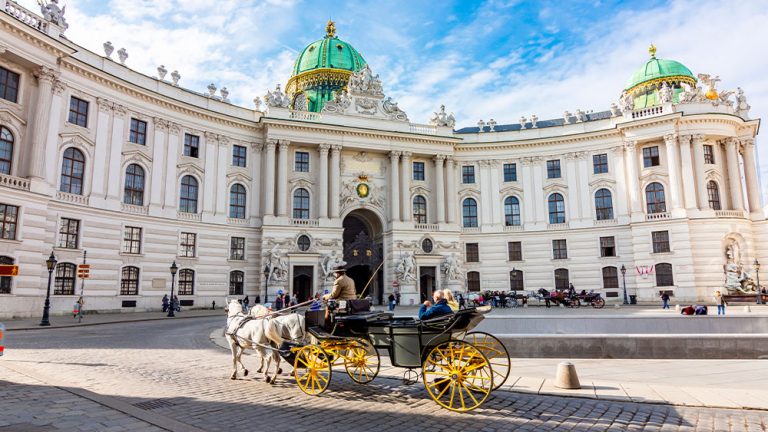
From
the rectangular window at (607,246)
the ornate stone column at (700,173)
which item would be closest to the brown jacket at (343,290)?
the rectangular window at (607,246)

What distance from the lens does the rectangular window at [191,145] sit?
35.7 m

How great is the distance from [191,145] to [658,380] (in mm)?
34745

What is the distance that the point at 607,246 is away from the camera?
41062 mm

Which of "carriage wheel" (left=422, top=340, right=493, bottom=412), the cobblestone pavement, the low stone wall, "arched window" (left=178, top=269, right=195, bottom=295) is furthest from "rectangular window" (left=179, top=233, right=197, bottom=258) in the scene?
"carriage wheel" (left=422, top=340, right=493, bottom=412)

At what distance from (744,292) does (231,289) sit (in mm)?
39258

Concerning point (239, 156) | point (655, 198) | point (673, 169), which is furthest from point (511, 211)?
point (239, 156)

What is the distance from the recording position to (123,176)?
3172 centimetres

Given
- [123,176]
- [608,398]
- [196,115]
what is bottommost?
[608,398]

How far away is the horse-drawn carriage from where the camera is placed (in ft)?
24.4

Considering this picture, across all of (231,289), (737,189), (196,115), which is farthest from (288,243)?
(737,189)

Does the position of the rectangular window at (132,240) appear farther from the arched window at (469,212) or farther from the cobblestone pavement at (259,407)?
the arched window at (469,212)

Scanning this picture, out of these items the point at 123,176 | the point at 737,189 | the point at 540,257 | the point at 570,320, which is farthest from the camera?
the point at 540,257

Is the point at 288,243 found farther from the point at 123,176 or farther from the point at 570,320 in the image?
the point at 570,320

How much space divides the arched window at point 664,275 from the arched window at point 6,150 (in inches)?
1787
